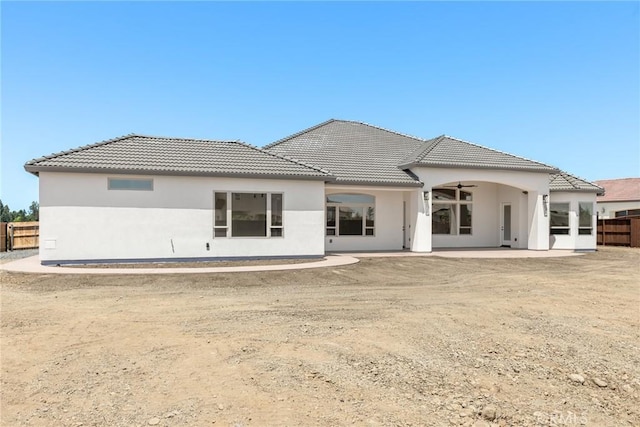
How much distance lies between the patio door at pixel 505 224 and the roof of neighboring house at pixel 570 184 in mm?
2435

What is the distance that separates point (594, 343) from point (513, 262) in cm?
1093

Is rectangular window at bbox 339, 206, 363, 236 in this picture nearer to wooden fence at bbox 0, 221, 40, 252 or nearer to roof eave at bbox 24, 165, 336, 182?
roof eave at bbox 24, 165, 336, 182

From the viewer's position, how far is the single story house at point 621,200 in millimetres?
37125

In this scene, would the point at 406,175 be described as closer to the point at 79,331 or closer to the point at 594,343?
the point at 594,343

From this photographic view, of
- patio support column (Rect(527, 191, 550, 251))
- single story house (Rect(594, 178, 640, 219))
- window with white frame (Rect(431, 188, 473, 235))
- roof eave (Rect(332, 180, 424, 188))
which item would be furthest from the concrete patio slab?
single story house (Rect(594, 178, 640, 219))

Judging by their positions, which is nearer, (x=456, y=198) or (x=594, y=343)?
(x=594, y=343)

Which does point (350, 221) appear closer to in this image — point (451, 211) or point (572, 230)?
point (451, 211)

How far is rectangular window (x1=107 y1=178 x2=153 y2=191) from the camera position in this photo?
14.5m

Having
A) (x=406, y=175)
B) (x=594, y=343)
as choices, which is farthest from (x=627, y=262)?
(x=594, y=343)

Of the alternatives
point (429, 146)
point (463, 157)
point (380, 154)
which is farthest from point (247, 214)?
point (463, 157)

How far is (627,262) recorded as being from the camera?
1712 centimetres

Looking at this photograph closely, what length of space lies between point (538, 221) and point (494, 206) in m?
2.71

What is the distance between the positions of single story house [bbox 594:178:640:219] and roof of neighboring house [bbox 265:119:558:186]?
23.6 metres

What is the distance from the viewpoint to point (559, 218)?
71.9ft
